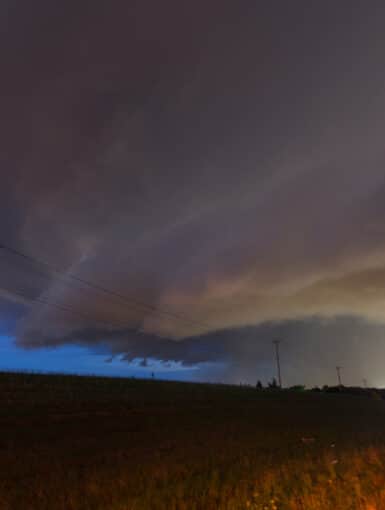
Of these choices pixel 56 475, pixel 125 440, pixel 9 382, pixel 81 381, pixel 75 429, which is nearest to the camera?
pixel 56 475

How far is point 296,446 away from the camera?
64.6ft

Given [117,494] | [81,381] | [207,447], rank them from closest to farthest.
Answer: [117,494] → [207,447] → [81,381]

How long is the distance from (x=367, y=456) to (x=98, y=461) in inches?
437

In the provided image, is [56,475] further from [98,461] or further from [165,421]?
[165,421]

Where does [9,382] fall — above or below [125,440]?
above

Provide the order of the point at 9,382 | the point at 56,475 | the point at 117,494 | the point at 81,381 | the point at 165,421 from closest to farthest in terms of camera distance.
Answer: the point at 117,494 → the point at 56,475 → the point at 165,421 → the point at 9,382 → the point at 81,381

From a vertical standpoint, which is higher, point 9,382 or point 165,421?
point 9,382

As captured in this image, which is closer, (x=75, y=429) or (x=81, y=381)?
(x=75, y=429)

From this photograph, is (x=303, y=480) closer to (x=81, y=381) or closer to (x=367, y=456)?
(x=367, y=456)

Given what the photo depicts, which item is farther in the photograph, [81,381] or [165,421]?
[81,381]

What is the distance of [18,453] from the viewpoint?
1967 centimetres

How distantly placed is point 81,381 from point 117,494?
6418cm

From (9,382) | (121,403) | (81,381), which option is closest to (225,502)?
(121,403)

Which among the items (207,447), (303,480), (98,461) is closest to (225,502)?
(303,480)
